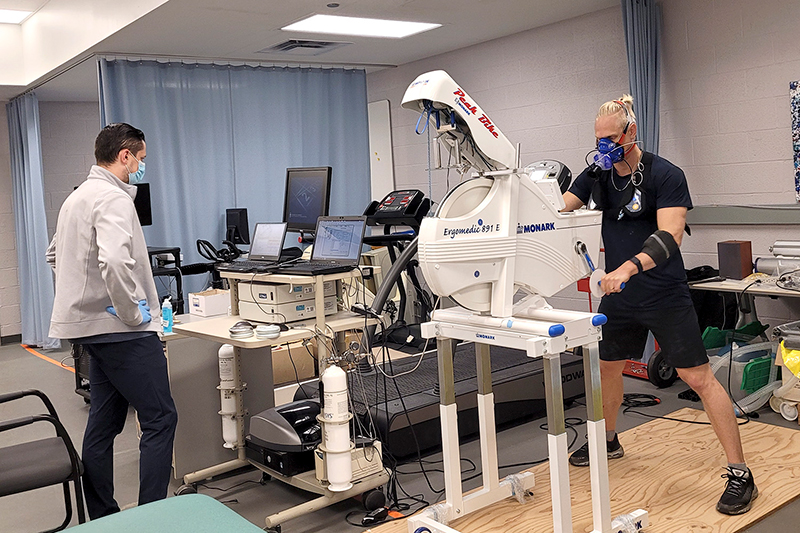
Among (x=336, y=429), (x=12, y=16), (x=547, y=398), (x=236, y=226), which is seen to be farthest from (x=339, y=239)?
(x=12, y=16)

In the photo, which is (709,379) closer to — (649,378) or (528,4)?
(649,378)

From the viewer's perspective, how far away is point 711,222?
4746 millimetres

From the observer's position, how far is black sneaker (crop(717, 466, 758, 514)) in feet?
9.12

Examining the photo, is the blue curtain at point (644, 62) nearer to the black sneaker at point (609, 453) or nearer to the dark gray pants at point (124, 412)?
the black sneaker at point (609, 453)

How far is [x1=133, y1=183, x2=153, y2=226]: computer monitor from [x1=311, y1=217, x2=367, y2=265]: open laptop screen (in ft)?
8.16

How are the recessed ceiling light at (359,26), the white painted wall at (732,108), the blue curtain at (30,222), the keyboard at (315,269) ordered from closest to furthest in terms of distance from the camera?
the keyboard at (315,269), the white painted wall at (732,108), the recessed ceiling light at (359,26), the blue curtain at (30,222)

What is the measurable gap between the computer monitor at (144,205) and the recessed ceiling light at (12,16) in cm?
218

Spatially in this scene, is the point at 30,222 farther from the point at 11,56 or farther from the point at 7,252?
the point at 11,56

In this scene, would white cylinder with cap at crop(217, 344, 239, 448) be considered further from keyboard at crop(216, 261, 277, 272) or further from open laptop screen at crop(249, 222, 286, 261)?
open laptop screen at crop(249, 222, 286, 261)

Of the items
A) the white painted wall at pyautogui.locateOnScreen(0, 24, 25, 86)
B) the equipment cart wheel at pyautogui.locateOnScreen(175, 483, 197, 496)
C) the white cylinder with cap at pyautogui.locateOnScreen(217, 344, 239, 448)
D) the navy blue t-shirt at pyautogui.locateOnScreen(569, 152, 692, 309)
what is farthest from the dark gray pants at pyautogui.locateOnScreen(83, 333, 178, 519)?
the white painted wall at pyautogui.locateOnScreen(0, 24, 25, 86)

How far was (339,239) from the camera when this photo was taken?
3.56 meters

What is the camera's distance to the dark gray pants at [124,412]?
112 inches

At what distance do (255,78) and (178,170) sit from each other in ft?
3.51

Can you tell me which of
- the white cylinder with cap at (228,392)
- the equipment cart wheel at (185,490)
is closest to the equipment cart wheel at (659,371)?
the white cylinder with cap at (228,392)
